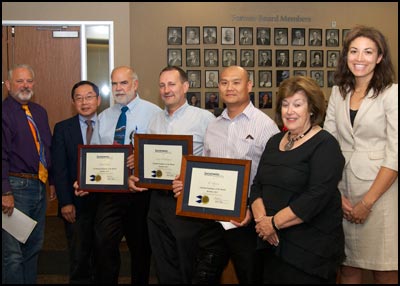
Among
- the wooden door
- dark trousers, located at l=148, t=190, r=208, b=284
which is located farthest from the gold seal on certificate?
the wooden door

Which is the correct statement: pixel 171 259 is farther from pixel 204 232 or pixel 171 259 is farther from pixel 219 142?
pixel 219 142

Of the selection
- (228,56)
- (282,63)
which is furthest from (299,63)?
(228,56)

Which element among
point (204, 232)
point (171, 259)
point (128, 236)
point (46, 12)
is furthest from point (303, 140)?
point (46, 12)

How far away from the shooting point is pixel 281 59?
616 cm

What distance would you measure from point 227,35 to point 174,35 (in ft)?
2.31

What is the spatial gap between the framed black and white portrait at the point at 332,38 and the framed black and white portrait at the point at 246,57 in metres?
1.05

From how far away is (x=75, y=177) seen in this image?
3.29 meters

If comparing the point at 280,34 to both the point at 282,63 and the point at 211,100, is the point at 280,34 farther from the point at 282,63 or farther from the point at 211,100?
the point at 211,100

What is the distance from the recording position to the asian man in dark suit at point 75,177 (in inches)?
128

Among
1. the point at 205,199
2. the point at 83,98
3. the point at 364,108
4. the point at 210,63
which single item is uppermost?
the point at 210,63

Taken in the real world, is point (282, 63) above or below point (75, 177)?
above

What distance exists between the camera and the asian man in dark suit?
3.26m

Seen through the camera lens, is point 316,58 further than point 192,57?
Yes

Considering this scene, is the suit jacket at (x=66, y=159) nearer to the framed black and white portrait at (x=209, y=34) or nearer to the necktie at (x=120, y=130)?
the necktie at (x=120, y=130)
